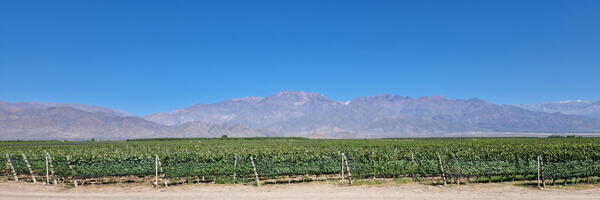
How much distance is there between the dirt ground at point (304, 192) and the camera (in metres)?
19.1

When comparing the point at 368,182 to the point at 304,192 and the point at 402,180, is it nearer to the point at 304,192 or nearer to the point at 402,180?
the point at 402,180

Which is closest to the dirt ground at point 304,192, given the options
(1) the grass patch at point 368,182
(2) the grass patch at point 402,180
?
(2) the grass patch at point 402,180

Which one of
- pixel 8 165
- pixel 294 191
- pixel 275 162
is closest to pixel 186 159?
pixel 275 162

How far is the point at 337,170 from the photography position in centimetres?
2439

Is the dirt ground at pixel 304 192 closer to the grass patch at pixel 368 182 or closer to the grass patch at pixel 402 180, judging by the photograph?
the grass patch at pixel 402 180

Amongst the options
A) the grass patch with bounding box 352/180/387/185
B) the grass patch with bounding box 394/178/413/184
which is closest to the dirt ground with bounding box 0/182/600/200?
the grass patch with bounding box 394/178/413/184

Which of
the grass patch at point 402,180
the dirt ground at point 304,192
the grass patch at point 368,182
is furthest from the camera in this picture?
the grass patch at point 402,180

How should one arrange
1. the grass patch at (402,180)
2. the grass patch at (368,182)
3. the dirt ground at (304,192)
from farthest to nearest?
the grass patch at (402,180), the grass patch at (368,182), the dirt ground at (304,192)

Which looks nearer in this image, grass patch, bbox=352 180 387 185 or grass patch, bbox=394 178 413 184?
grass patch, bbox=352 180 387 185

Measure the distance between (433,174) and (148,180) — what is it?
1903cm

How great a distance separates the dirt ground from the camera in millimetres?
19062

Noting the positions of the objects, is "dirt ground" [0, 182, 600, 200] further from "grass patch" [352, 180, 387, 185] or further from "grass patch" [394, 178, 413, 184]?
"grass patch" [352, 180, 387, 185]

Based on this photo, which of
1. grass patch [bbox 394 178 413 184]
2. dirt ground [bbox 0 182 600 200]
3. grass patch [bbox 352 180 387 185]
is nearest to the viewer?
dirt ground [bbox 0 182 600 200]

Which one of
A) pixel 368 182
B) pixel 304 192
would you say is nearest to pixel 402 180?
pixel 368 182
